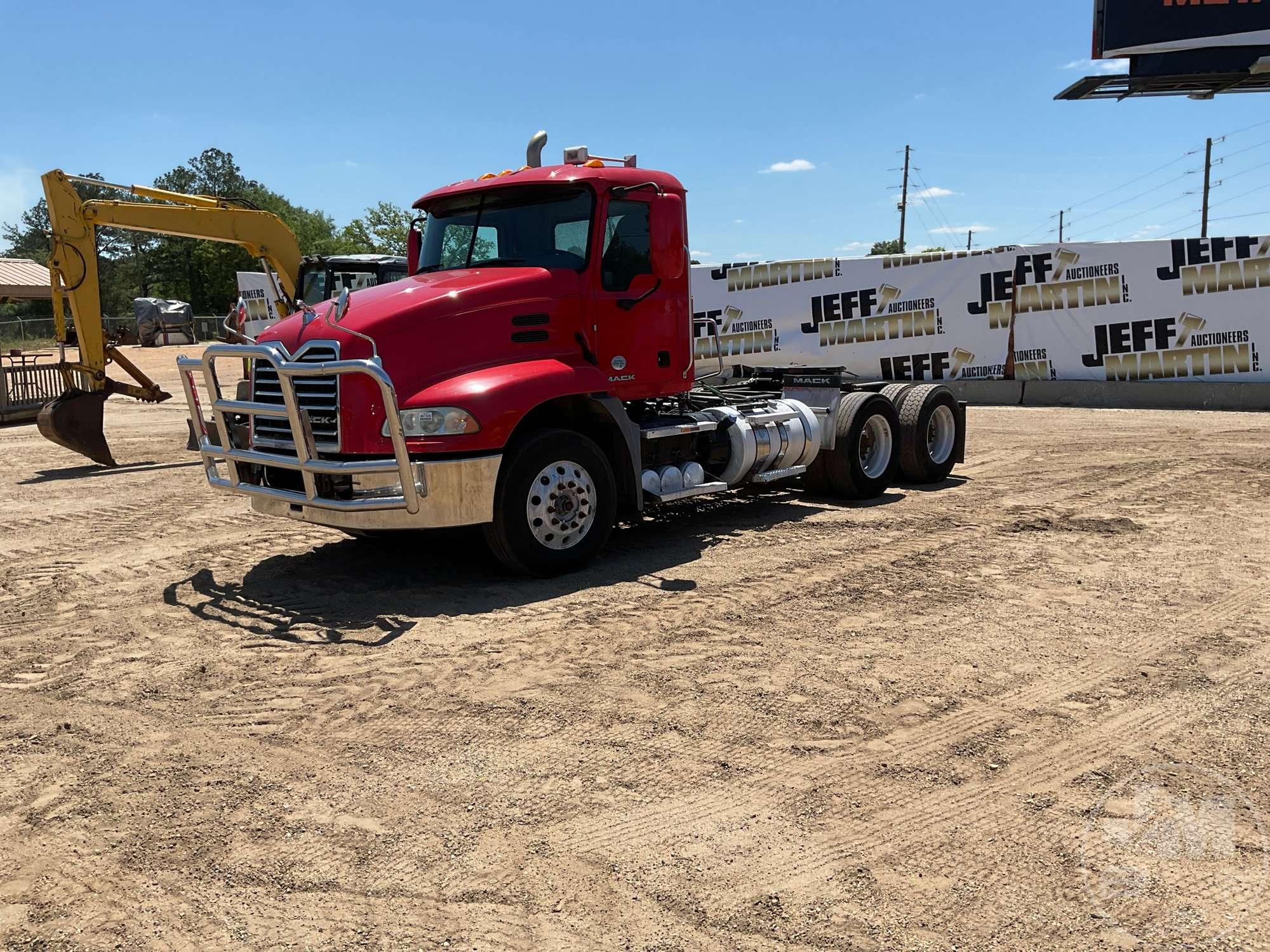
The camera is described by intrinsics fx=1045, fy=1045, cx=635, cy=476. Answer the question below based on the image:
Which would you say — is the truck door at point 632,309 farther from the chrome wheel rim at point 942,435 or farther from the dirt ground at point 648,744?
the chrome wheel rim at point 942,435

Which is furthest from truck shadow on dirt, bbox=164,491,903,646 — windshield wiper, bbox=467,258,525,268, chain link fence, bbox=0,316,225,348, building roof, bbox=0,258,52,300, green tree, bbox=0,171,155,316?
green tree, bbox=0,171,155,316

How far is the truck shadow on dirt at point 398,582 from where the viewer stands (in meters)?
6.28

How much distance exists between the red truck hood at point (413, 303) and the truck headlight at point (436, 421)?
387 millimetres

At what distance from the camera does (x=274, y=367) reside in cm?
625

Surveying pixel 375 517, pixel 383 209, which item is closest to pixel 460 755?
pixel 375 517

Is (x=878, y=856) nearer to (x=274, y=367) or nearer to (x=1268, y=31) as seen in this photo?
(x=274, y=367)

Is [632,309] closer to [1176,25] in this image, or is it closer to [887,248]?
[1176,25]

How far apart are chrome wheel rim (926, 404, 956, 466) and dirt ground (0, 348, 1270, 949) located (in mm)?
3040

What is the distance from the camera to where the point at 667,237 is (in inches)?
320

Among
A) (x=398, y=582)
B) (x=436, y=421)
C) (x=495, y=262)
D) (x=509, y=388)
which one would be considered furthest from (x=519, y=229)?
(x=398, y=582)

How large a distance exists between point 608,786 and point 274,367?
139 inches

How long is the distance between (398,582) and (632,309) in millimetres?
2688

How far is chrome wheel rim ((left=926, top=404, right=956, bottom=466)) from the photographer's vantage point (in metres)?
11.4

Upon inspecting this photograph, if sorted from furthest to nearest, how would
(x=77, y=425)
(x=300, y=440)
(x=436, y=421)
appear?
1. (x=77, y=425)
2. (x=436, y=421)
3. (x=300, y=440)
